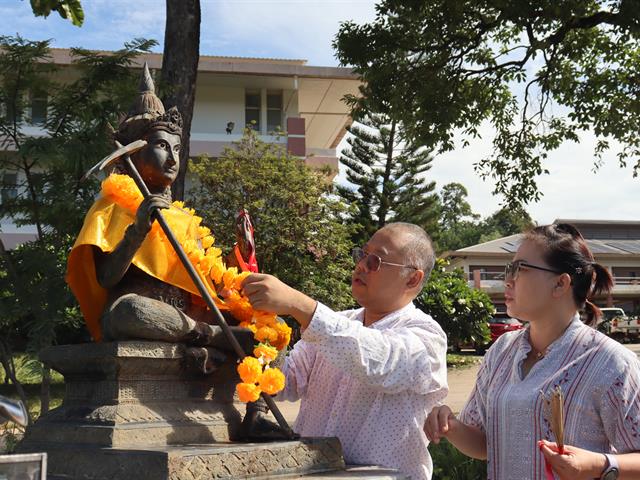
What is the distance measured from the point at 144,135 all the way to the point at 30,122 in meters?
5.20

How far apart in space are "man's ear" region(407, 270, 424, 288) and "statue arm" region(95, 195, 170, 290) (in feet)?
3.23

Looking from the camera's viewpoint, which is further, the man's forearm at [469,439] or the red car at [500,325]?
the red car at [500,325]

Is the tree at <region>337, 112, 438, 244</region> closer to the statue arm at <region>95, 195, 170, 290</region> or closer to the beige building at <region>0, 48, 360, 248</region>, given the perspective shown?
the beige building at <region>0, 48, 360, 248</region>

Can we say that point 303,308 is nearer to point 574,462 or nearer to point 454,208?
point 574,462

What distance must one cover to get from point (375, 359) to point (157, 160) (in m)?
1.28

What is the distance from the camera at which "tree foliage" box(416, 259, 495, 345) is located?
18234 mm

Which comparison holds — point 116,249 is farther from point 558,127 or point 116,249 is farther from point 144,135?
point 558,127

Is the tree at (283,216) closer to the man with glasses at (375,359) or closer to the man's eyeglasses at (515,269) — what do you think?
the man with glasses at (375,359)

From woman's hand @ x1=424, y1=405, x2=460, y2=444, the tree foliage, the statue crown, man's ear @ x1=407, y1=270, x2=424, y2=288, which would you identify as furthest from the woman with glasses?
the tree foliage

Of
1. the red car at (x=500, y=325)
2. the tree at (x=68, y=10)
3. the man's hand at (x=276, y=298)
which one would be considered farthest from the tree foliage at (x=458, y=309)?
the man's hand at (x=276, y=298)

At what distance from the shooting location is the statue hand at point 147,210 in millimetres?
2809

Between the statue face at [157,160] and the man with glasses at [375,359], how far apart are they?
2.78 feet

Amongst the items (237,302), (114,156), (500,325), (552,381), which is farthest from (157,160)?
(500,325)

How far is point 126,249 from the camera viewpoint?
9.65ft
